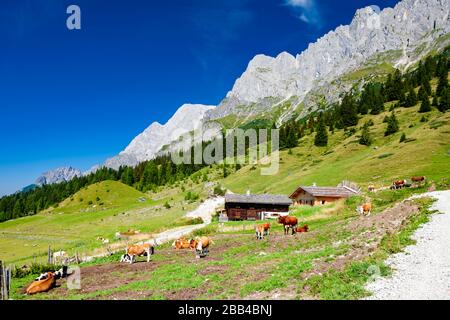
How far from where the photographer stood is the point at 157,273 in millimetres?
25422

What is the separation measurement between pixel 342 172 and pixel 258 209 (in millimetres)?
31715

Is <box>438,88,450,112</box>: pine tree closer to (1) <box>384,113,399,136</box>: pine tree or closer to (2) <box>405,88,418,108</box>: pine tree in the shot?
(1) <box>384,113,399,136</box>: pine tree

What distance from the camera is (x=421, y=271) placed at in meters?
15.4

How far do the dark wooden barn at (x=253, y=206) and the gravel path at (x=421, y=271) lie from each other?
59076mm

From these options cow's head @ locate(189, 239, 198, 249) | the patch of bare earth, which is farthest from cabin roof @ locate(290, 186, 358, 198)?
the patch of bare earth

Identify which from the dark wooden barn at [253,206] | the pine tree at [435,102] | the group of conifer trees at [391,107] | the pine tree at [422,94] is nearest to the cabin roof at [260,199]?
the dark wooden barn at [253,206]

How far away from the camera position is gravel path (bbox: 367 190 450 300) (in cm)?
1331

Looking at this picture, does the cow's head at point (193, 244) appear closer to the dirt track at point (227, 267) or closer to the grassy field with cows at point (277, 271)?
the dirt track at point (227, 267)

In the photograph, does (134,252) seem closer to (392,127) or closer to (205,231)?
(205,231)

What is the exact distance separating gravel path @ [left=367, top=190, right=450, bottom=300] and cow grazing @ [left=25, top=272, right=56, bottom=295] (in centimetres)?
2083
